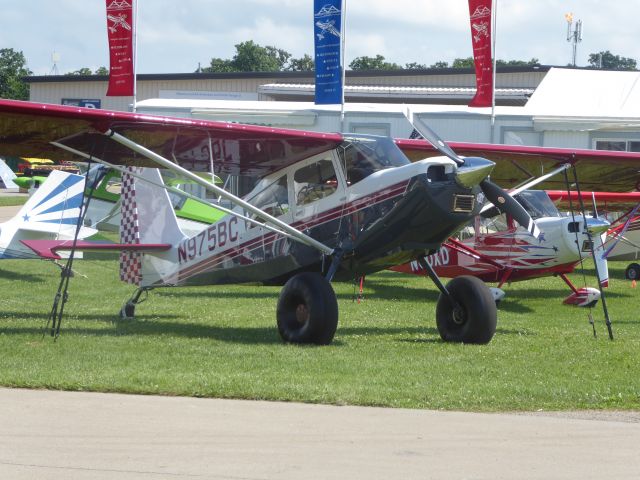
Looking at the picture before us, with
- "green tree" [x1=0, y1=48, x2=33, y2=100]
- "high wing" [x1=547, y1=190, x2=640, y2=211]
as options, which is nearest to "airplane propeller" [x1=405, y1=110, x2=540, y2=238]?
"high wing" [x1=547, y1=190, x2=640, y2=211]

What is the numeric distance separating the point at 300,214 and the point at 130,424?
18.9ft

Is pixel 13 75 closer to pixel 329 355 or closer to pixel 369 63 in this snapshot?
pixel 369 63

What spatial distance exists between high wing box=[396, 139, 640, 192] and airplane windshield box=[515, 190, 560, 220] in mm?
1028

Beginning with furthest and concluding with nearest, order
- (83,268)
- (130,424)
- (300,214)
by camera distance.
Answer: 1. (83,268)
2. (300,214)
3. (130,424)

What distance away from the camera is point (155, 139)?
12.2 m

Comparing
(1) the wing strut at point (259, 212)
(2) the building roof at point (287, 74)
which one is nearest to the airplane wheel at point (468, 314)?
(1) the wing strut at point (259, 212)

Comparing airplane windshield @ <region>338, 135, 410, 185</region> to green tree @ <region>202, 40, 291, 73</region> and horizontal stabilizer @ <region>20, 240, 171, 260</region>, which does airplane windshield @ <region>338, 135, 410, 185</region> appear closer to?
horizontal stabilizer @ <region>20, 240, 171, 260</region>

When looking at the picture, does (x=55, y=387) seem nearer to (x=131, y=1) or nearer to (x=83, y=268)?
(x=83, y=268)

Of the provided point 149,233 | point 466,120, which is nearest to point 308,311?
point 149,233

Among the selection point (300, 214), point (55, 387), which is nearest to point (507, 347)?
point (300, 214)

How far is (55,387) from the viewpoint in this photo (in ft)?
27.0

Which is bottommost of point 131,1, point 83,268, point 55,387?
point 83,268

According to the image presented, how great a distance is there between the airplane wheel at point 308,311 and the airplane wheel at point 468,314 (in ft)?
5.42

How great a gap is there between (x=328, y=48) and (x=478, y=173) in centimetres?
1741
